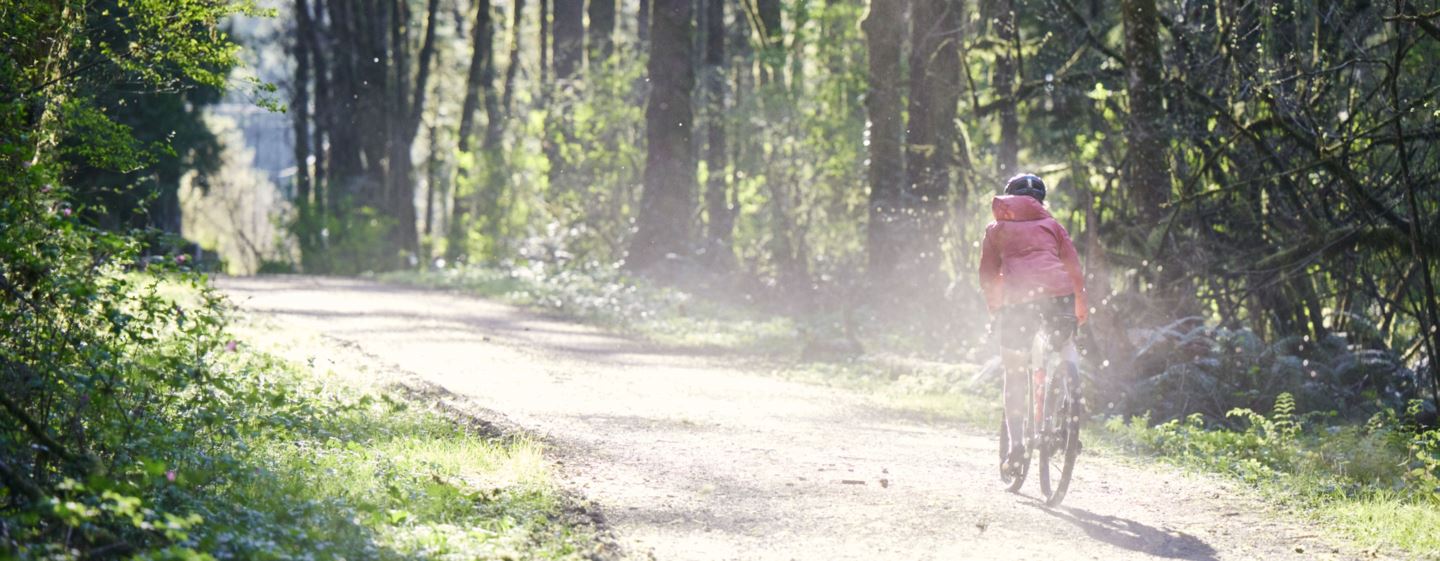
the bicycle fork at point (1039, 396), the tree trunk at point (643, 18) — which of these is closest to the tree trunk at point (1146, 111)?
the bicycle fork at point (1039, 396)

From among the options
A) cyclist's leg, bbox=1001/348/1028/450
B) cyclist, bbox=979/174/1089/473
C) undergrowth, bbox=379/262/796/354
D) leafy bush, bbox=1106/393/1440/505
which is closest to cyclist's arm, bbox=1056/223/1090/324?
cyclist, bbox=979/174/1089/473

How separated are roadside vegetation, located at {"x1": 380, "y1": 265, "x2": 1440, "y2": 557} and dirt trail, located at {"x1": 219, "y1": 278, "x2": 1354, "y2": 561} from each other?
17.5 inches

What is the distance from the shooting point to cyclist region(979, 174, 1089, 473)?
864cm

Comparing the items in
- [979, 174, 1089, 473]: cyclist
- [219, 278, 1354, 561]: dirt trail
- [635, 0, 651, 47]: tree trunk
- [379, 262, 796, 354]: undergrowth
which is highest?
[635, 0, 651, 47]: tree trunk

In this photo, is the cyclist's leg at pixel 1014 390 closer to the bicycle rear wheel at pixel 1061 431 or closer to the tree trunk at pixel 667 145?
the bicycle rear wheel at pixel 1061 431

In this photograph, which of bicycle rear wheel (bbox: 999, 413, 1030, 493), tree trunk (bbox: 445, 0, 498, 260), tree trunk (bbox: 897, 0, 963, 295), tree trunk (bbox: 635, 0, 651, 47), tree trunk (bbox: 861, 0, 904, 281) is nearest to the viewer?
bicycle rear wheel (bbox: 999, 413, 1030, 493)

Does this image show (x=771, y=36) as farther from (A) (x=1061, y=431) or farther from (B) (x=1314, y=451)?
(A) (x=1061, y=431)

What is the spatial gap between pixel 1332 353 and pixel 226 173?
61.3 metres

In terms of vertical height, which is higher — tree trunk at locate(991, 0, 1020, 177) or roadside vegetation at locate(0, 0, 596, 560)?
tree trunk at locate(991, 0, 1020, 177)

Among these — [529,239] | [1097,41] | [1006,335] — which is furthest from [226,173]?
[1006,335]

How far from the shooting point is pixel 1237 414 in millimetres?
11914

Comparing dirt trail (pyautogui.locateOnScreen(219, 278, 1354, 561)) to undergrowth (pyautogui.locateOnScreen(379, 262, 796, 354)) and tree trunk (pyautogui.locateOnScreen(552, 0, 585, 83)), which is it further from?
tree trunk (pyautogui.locateOnScreen(552, 0, 585, 83))

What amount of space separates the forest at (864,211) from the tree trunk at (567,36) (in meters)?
1.13

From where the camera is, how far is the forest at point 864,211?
7.62 metres
